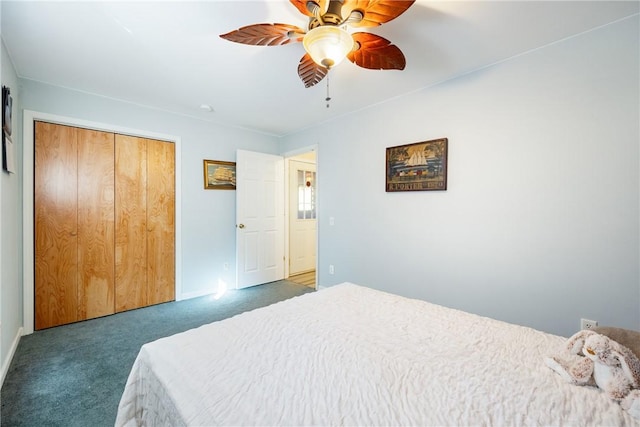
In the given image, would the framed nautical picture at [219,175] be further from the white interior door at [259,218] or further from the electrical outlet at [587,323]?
the electrical outlet at [587,323]

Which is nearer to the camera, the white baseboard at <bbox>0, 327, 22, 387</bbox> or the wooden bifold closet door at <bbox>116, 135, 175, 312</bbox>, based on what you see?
the white baseboard at <bbox>0, 327, 22, 387</bbox>

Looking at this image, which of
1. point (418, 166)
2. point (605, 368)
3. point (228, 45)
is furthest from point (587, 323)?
point (228, 45)

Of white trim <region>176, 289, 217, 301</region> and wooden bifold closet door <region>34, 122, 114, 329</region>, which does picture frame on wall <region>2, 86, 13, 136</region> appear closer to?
wooden bifold closet door <region>34, 122, 114, 329</region>

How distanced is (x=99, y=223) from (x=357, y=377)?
3238 mm

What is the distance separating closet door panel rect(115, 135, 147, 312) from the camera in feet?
10.0

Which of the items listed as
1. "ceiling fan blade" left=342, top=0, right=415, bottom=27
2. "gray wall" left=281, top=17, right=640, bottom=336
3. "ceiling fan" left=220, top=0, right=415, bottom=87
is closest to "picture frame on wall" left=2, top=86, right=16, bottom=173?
"ceiling fan" left=220, top=0, right=415, bottom=87

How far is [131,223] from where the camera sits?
10.3 feet

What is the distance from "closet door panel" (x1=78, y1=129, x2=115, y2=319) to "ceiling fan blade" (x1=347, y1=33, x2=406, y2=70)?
288cm

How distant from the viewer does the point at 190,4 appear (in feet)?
5.22

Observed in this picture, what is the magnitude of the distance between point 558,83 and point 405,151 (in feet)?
4.13

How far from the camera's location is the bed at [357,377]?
2.71ft

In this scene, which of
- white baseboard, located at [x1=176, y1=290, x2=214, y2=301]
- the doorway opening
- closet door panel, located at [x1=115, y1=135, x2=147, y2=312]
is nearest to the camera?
closet door panel, located at [x1=115, y1=135, x2=147, y2=312]

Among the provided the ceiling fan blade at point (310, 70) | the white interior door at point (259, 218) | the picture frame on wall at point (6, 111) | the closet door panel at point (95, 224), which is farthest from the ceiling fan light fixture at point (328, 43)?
the closet door panel at point (95, 224)

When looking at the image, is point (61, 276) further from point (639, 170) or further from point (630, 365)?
point (639, 170)
